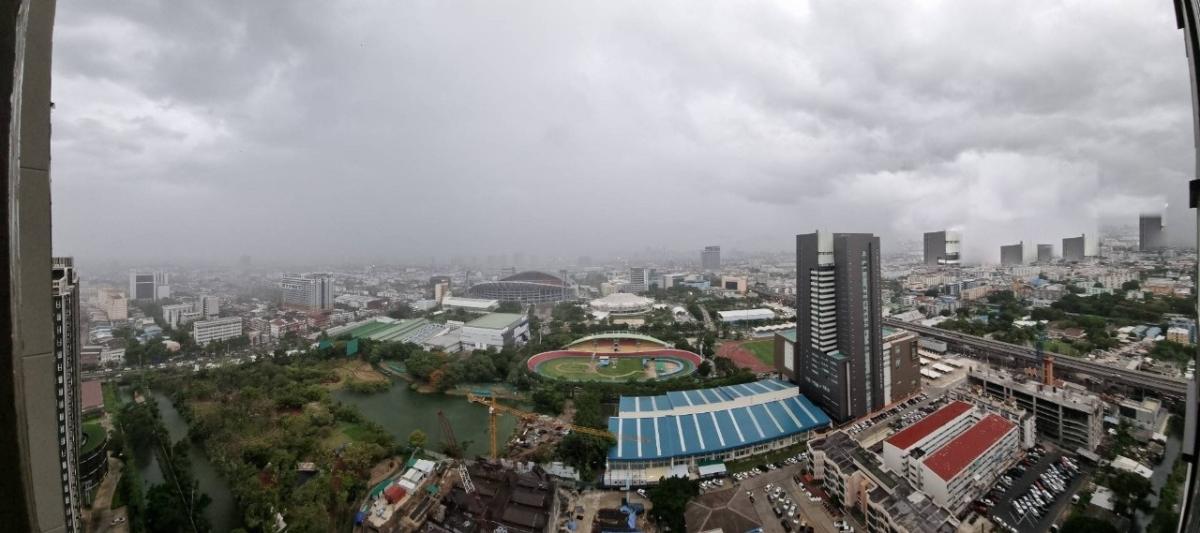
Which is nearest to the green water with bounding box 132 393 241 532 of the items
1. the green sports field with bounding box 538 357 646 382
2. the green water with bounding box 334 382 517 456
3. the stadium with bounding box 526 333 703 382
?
the green water with bounding box 334 382 517 456

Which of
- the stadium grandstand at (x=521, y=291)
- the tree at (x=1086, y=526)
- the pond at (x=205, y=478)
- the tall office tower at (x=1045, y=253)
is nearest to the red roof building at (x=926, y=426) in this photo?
the tree at (x=1086, y=526)

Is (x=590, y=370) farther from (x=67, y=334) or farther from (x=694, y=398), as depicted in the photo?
(x=67, y=334)

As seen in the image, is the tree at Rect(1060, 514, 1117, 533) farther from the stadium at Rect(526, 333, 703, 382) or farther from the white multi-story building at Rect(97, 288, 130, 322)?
the white multi-story building at Rect(97, 288, 130, 322)

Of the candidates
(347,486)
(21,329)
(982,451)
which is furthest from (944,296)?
(21,329)

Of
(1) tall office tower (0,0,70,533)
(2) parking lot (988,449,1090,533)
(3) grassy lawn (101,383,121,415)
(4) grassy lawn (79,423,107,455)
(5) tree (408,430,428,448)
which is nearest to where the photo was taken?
(1) tall office tower (0,0,70,533)

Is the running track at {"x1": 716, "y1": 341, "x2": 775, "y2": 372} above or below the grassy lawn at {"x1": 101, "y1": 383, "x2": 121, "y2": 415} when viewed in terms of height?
below

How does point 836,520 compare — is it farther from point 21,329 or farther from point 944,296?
point 944,296
